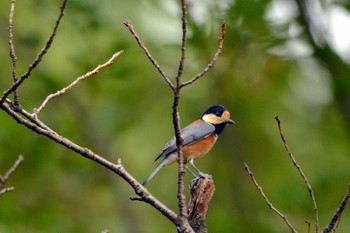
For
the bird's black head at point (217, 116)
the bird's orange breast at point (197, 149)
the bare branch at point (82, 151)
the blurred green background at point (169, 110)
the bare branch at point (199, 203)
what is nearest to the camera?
the bare branch at point (82, 151)

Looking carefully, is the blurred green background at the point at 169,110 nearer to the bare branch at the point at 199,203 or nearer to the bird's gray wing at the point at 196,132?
the bird's gray wing at the point at 196,132

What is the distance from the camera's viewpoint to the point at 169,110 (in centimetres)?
1293

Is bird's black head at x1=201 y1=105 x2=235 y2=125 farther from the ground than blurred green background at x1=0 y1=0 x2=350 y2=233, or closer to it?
closer to it

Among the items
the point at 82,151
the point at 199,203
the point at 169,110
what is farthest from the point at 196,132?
the point at 169,110

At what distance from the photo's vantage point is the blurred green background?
10.5 metres

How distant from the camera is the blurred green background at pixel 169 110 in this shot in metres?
10.5

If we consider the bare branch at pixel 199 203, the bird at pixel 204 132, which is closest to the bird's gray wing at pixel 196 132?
the bird at pixel 204 132

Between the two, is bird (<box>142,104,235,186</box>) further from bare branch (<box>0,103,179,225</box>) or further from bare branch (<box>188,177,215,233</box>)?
bare branch (<box>0,103,179,225</box>)

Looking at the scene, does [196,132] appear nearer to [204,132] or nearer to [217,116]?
[204,132]

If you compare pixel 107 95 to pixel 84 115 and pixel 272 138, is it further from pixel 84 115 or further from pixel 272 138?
pixel 272 138

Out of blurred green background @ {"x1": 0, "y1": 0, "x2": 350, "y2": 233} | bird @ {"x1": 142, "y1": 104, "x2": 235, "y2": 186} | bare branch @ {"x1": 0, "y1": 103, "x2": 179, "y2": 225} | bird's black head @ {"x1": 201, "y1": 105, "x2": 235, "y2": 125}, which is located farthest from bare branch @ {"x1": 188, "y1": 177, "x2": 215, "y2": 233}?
blurred green background @ {"x1": 0, "y1": 0, "x2": 350, "y2": 233}

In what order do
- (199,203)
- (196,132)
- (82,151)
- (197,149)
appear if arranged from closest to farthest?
(82,151), (199,203), (197,149), (196,132)

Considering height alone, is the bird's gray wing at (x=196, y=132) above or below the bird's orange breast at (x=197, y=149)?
above

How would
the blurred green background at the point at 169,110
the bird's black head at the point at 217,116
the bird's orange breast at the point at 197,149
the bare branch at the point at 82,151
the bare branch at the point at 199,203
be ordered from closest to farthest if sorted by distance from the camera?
the bare branch at the point at 82,151 < the bare branch at the point at 199,203 < the bird's orange breast at the point at 197,149 < the bird's black head at the point at 217,116 < the blurred green background at the point at 169,110
